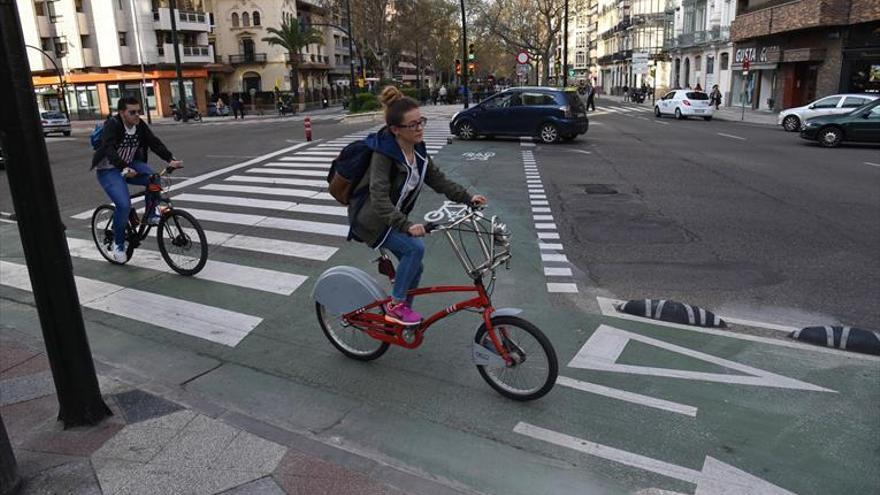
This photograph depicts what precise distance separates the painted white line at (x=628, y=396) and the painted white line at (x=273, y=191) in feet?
26.6

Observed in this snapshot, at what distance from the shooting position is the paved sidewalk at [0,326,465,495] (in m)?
3.36

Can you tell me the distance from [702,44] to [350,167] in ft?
174

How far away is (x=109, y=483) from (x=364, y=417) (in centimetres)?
150

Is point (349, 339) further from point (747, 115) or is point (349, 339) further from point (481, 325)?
point (747, 115)

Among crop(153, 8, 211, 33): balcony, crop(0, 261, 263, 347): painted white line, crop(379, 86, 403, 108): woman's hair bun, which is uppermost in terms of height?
crop(153, 8, 211, 33): balcony

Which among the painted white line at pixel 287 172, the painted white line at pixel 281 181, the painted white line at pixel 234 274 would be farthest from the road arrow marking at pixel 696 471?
the painted white line at pixel 287 172

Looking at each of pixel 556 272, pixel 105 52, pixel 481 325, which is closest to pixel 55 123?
pixel 105 52

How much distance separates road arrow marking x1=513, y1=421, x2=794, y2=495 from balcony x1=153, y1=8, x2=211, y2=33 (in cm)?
6009

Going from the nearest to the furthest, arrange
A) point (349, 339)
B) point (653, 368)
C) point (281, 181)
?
point (653, 368), point (349, 339), point (281, 181)

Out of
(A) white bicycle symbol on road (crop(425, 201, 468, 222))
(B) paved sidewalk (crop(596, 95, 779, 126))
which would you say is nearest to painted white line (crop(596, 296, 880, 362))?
(A) white bicycle symbol on road (crop(425, 201, 468, 222))

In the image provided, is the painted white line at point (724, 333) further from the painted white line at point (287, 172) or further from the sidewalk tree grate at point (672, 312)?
the painted white line at point (287, 172)

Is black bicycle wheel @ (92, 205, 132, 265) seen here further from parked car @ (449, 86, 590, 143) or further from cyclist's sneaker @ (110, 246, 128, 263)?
parked car @ (449, 86, 590, 143)

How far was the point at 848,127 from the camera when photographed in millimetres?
20734

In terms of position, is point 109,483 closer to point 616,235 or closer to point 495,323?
point 495,323
